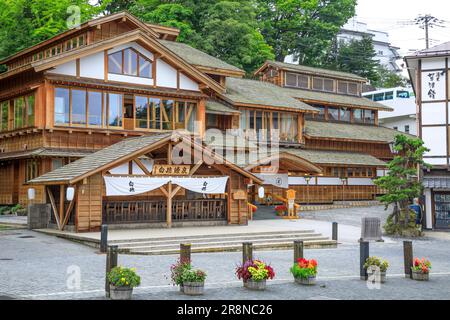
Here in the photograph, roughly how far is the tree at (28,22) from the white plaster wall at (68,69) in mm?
13359

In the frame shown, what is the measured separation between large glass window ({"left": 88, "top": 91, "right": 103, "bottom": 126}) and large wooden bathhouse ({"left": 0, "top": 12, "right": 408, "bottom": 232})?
6 centimetres

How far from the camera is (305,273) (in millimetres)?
15211

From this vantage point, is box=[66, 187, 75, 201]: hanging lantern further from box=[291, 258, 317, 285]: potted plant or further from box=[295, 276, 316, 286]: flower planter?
box=[295, 276, 316, 286]: flower planter

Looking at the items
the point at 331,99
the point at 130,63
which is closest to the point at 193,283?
the point at 130,63

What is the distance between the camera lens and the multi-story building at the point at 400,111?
63625mm

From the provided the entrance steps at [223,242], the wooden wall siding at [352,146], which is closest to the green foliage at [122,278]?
the entrance steps at [223,242]

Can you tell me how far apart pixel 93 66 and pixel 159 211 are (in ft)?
32.1

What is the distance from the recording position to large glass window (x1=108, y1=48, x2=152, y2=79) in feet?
110

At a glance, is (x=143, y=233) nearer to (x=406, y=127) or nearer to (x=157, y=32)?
(x=157, y=32)

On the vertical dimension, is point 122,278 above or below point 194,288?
above

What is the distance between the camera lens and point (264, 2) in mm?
68875

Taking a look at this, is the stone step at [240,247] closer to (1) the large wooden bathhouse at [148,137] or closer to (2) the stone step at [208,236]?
(2) the stone step at [208,236]

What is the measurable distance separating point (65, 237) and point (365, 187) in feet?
93.0

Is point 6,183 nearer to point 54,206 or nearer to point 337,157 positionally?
point 54,206
